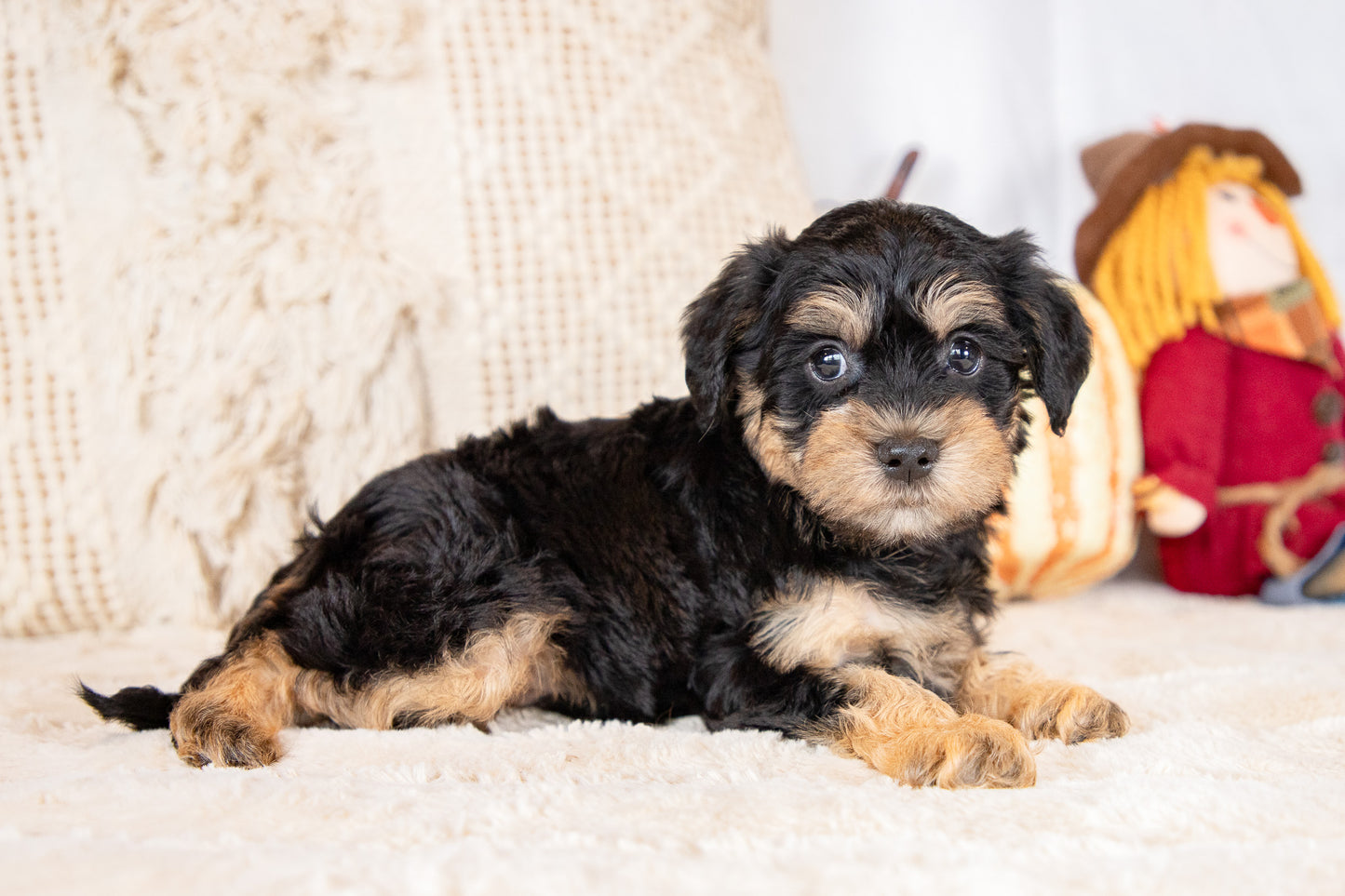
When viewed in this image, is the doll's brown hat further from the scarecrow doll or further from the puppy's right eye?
the puppy's right eye

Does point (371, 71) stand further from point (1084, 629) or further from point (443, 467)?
point (1084, 629)

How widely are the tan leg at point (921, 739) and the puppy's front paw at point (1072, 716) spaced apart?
265mm

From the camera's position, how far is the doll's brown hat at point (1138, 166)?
142 inches

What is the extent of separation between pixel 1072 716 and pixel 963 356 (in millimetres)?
780

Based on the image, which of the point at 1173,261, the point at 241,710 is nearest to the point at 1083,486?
the point at 1173,261

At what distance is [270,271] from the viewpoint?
3.07m

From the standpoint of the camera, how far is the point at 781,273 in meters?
2.26

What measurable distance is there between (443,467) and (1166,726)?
67.2 inches

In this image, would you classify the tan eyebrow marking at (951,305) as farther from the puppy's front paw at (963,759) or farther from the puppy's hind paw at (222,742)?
the puppy's hind paw at (222,742)

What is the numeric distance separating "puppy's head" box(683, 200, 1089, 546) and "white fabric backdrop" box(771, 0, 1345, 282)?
2454mm

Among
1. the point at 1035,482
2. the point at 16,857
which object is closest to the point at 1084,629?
the point at 1035,482

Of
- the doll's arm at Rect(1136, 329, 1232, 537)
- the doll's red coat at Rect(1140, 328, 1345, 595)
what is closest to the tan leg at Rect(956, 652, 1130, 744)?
the doll's arm at Rect(1136, 329, 1232, 537)

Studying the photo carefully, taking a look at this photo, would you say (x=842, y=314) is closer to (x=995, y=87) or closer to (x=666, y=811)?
(x=666, y=811)

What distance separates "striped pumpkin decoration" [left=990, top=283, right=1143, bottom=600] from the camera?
341 cm
